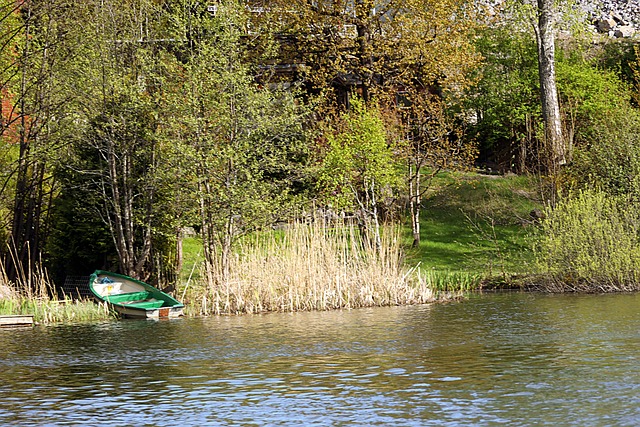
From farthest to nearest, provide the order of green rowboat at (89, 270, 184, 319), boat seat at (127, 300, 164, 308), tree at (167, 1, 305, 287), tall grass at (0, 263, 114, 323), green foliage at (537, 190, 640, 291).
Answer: tree at (167, 1, 305, 287) → green foliage at (537, 190, 640, 291) → boat seat at (127, 300, 164, 308) → green rowboat at (89, 270, 184, 319) → tall grass at (0, 263, 114, 323)

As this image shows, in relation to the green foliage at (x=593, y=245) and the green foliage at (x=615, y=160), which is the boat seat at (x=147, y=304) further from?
the green foliage at (x=615, y=160)

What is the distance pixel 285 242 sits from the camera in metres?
21.7

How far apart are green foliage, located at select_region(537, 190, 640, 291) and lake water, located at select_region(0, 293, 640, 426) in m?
3.07

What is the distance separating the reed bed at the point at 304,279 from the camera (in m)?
21.2

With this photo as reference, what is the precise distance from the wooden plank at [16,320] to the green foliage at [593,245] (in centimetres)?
1198

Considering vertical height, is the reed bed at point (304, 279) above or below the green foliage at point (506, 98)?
below

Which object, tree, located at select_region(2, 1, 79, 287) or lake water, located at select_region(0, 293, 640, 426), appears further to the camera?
tree, located at select_region(2, 1, 79, 287)

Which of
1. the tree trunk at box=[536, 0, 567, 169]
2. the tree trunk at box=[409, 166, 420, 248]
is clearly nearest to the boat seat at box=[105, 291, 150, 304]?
the tree trunk at box=[409, 166, 420, 248]

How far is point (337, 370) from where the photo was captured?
43.3 ft

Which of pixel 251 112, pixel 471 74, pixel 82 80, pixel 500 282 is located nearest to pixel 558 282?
pixel 500 282

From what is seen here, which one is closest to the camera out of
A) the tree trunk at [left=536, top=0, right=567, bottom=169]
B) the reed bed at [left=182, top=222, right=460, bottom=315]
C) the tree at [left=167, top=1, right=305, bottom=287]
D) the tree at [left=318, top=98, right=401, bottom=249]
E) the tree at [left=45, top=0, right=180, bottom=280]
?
the reed bed at [left=182, top=222, right=460, bottom=315]

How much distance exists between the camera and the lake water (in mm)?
10430

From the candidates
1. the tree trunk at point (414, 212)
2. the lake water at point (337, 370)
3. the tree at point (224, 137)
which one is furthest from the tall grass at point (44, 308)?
the tree trunk at point (414, 212)

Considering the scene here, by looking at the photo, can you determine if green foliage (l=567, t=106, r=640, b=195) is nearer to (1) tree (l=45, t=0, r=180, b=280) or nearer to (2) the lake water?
(2) the lake water
